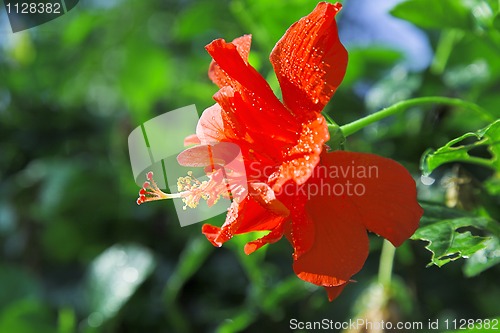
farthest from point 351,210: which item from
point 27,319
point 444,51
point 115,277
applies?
point 27,319

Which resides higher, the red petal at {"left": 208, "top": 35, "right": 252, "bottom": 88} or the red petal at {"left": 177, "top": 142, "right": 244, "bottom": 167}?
the red petal at {"left": 208, "top": 35, "right": 252, "bottom": 88}

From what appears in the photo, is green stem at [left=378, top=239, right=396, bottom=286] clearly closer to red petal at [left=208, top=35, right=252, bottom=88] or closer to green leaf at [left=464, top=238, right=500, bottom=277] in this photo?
green leaf at [left=464, top=238, right=500, bottom=277]

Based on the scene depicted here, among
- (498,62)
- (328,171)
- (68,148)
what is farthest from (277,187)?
(68,148)

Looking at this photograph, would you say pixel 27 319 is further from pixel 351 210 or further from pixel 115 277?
pixel 351 210

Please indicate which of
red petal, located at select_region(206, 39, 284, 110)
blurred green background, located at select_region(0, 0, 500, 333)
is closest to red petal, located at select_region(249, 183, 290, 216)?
red petal, located at select_region(206, 39, 284, 110)

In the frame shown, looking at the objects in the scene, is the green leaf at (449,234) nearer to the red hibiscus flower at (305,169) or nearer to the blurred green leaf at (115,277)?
the red hibiscus flower at (305,169)

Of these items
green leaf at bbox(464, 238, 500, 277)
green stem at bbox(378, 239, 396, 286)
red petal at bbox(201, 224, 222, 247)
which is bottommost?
green stem at bbox(378, 239, 396, 286)

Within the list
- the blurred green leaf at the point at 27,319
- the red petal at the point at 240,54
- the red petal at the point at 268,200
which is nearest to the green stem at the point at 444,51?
the red petal at the point at 240,54
